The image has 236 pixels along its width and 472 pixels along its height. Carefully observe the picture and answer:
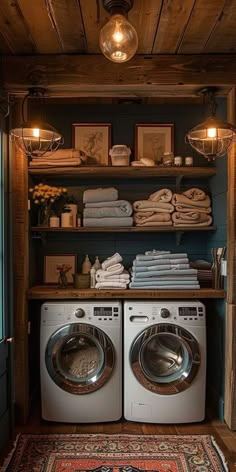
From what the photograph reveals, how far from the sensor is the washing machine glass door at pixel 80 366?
2.63 meters

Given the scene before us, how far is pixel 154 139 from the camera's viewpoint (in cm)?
327

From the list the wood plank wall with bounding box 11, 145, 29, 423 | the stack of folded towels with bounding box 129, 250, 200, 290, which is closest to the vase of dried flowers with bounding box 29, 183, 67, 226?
the wood plank wall with bounding box 11, 145, 29, 423

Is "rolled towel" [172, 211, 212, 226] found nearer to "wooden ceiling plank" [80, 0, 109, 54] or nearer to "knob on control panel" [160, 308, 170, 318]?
"knob on control panel" [160, 308, 170, 318]

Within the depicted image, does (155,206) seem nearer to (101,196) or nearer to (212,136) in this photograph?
(101,196)

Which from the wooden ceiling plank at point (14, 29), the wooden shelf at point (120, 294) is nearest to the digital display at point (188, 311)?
the wooden shelf at point (120, 294)

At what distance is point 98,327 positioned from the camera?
104 inches

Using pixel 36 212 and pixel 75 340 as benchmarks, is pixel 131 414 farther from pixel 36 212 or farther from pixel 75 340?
pixel 36 212

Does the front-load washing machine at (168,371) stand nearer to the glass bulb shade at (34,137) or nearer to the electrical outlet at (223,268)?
the electrical outlet at (223,268)

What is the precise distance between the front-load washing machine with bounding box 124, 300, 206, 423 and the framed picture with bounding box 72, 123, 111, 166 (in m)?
1.34

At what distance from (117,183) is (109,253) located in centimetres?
63

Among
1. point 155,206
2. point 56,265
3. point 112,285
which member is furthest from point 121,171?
point 56,265

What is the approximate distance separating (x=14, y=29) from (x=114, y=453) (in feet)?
8.46

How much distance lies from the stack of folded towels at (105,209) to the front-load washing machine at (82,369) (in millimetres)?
692

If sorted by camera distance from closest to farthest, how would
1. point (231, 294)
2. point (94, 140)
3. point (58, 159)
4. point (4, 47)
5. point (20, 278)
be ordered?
point (4, 47)
point (231, 294)
point (20, 278)
point (58, 159)
point (94, 140)
